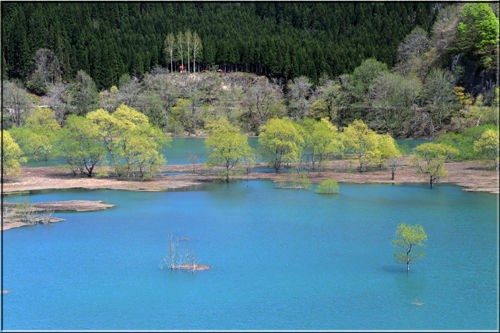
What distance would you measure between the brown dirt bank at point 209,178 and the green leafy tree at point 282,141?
2455mm

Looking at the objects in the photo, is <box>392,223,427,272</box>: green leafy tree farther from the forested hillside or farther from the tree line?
the forested hillside

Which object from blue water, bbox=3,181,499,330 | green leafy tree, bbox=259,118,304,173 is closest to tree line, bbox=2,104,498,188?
green leafy tree, bbox=259,118,304,173

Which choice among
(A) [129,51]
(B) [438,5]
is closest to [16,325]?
(A) [129,51]

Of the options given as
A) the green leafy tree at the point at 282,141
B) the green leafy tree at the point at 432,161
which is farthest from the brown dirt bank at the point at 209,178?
the green leafy tree at the point at 282,141

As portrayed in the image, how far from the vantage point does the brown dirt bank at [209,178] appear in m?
68.5

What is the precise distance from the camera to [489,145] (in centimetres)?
7619

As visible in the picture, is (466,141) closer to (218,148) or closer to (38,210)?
(218,148)

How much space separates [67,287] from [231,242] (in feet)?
43.5

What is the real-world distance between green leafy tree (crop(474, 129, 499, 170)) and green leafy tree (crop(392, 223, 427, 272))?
37150 mm

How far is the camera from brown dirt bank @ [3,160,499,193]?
225 ft

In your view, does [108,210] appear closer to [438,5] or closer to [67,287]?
[67,287]

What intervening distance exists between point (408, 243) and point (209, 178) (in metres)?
38.0

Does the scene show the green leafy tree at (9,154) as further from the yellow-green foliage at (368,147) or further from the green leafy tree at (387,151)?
the green leafy tree at (387,151)

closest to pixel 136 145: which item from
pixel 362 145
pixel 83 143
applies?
pixel 83 143
